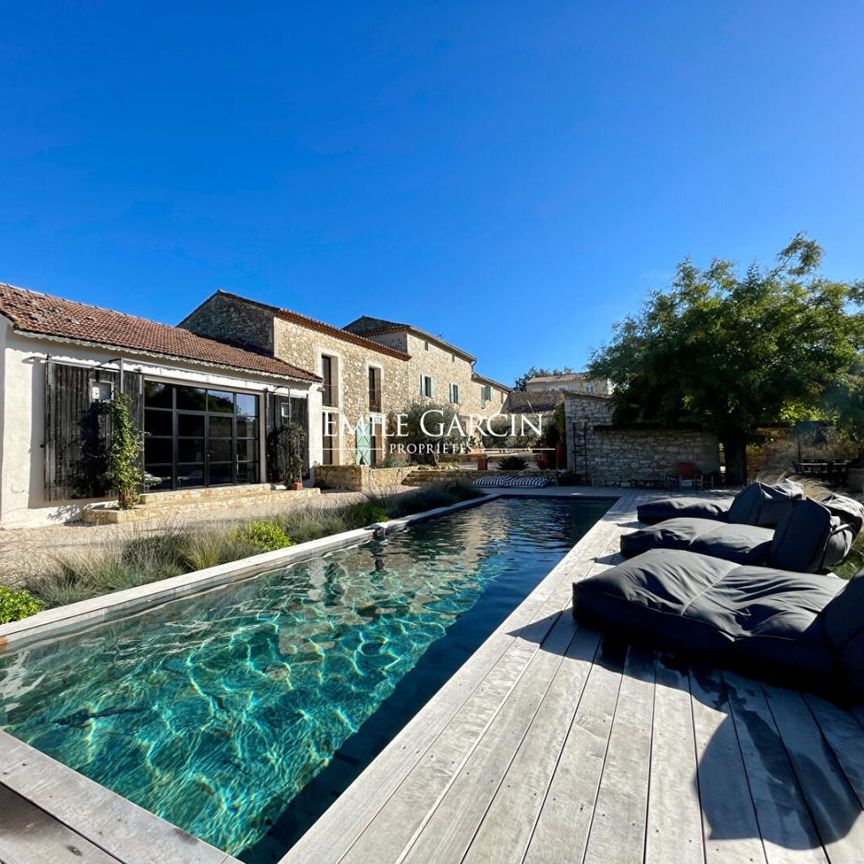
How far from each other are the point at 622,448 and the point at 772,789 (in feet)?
43.5

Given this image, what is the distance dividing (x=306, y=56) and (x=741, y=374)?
1166 cm

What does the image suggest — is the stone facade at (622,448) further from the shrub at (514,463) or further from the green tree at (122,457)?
the green tree at (122,457)

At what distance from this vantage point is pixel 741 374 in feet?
36.9

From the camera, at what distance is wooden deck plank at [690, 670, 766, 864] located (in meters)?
1.25

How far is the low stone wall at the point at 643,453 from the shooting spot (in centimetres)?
1317

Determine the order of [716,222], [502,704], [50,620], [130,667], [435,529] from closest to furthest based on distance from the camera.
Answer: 1. [502,704]
2. [130,667]
3. [50,620]
4. [435,529]
5. [716,222]

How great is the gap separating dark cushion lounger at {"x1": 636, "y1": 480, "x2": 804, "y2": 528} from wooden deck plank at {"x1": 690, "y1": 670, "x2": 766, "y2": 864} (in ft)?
11.8

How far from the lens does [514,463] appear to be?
651 inches

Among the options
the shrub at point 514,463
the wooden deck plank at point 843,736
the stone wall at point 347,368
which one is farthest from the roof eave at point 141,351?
the wooden deck plank at point 843,736

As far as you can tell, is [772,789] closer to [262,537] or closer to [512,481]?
Answer: [262,537]

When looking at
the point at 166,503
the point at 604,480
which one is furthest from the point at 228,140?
the point at 604,480

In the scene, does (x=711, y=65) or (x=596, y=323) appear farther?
(x=596, y=323)

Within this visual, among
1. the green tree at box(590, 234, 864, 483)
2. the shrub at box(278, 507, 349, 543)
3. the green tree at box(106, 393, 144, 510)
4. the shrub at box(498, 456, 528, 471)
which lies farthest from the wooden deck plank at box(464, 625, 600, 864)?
the shrub at box(498, 456, 528, 471)

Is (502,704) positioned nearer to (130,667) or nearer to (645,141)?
(130,667)
